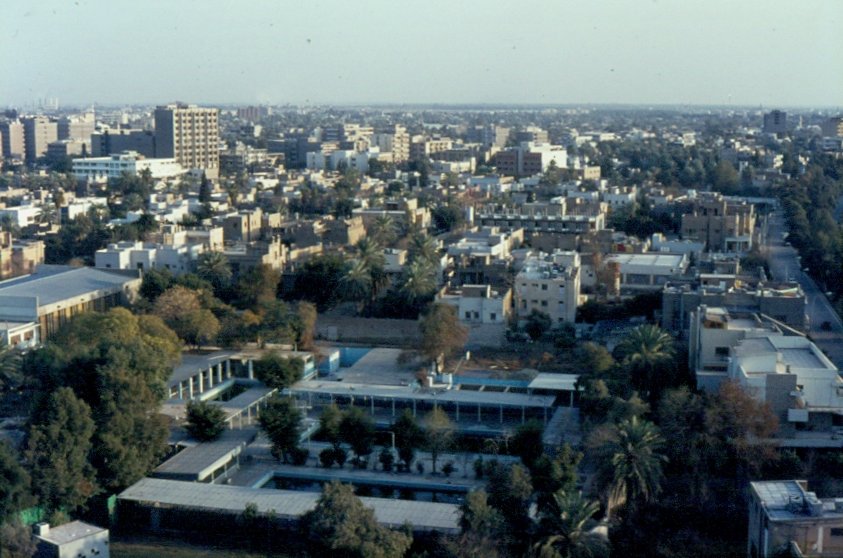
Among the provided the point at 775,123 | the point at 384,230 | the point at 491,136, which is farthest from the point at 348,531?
the point at 775,123

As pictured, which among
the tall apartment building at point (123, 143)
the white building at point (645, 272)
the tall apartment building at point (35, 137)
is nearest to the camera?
the white building at point (645, 272)

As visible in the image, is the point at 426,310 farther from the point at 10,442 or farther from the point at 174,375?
the point at 10,442

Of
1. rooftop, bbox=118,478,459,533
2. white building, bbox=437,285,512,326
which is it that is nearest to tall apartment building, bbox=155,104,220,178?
white building, bbox=437,285,512,326

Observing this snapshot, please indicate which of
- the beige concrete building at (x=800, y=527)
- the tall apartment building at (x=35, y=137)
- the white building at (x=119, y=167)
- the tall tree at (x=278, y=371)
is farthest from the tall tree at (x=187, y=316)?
the tall apartment building at (x=35, y=137)

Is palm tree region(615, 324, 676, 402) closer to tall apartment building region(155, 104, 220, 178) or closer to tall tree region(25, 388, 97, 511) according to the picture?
tall tree region(25, 388, 97, 511)

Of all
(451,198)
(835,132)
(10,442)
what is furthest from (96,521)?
(835,132)

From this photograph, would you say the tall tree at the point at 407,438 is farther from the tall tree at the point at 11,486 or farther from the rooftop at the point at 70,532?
the tall tree at the point at 11,486

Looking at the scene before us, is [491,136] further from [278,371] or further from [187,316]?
[278,371]
